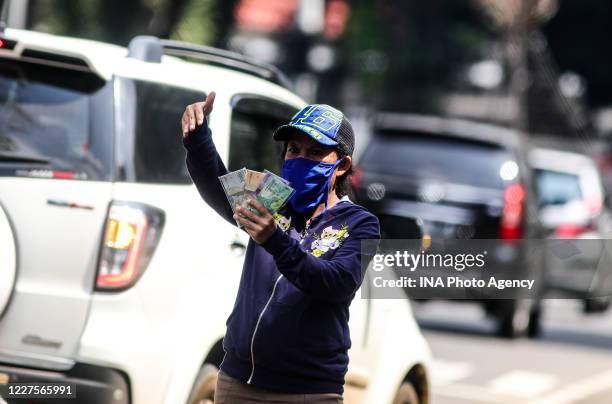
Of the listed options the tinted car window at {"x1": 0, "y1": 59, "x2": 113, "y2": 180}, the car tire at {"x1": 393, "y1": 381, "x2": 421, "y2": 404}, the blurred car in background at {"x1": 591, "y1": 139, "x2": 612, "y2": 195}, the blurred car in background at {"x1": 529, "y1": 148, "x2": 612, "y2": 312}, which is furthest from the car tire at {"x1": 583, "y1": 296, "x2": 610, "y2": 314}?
the blurred car in background at {"x1": 591, "y1": 139, "x2": 612, "y2": 195}

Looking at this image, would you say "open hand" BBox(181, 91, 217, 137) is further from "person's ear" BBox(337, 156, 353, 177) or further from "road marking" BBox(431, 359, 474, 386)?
"road marking" BBox(431, 359, 474, 386)

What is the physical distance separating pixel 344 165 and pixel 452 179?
9372mm

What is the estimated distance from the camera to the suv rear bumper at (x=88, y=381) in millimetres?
4957

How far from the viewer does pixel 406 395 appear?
634cm

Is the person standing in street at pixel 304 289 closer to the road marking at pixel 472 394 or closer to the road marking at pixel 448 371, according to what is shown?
the road marking at pixel 472 394

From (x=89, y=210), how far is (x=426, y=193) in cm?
838

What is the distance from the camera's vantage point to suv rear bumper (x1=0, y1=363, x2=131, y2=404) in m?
4.96

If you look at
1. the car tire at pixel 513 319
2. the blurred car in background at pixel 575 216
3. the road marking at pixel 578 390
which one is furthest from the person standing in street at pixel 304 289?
the blurred car in background at pixel 575 216

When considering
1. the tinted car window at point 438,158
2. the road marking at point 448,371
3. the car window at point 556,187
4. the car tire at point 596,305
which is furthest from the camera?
the car tire at point 596,305

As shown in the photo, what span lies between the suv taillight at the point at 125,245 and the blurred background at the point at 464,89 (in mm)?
951

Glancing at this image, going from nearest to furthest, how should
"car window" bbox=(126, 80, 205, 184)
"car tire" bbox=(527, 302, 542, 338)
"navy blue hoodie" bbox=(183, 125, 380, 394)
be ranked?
"navy blue hoodie" bbox=(183, 125, 380, 394) < "car window" bbox=(126, 80, 205, 184) < "car tire" bbox=(527, 302, 542, 338)

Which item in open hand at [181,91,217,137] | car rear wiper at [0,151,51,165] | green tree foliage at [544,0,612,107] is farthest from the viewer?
green tree foliage at [544,0,612,107]

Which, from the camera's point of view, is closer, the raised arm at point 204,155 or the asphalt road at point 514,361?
the raised arm at point 204,155

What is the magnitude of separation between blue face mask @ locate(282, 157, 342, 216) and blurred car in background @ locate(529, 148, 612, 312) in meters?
11.6
